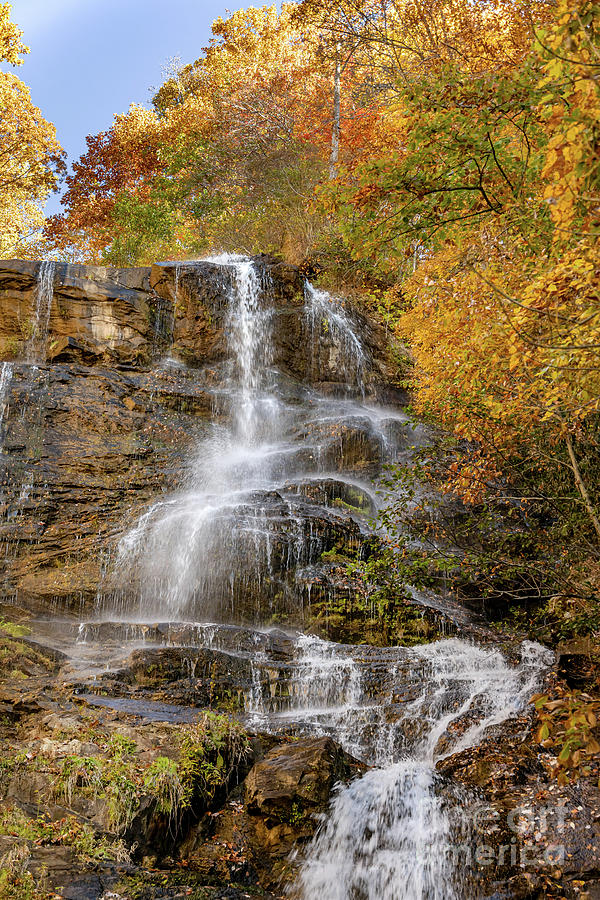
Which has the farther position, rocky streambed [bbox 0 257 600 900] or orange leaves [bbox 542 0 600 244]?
rocky streambed [bbox 0 257 600 900]

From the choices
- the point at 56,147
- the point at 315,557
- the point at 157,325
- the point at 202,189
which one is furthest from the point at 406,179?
the point at 56,147

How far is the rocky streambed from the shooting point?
191 inches

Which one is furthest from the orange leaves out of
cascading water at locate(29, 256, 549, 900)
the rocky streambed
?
cascading water at locate(29, 256, 549, 900)

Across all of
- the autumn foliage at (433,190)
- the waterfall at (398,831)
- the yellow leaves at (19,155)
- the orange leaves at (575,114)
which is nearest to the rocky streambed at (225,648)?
the waterfall at (398,831)

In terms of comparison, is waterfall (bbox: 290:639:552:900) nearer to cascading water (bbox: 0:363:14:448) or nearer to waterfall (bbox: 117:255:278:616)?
waterfall (bbox: 117:255:278:616)

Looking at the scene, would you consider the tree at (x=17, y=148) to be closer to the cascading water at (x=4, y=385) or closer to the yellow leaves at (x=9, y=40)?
the yellow leaves at (x=9, y=40)

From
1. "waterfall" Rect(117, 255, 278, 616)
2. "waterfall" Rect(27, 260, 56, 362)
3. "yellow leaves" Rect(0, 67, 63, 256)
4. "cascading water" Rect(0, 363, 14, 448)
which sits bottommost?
"waterfall" Rect(117, 255, 278, 616)

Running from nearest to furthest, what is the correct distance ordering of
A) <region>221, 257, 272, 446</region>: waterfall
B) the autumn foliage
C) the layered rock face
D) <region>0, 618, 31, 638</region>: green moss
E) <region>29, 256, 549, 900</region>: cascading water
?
the autumn foliage
<region>29, 256, 549, 900</region>: cascading water
<region>0, 618, 31, 638</region>: green moss
the layered rock face
<region>221, 257, 272, 446</region>: waterfall

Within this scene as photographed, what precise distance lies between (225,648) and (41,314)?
1113 cm

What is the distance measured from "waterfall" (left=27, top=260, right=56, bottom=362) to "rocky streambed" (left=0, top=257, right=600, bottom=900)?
56 mm

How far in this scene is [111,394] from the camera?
47.9 feet

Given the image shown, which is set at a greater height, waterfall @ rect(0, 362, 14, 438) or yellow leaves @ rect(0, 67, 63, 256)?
yellow leaves @ rect(0, 67, 63, 256)

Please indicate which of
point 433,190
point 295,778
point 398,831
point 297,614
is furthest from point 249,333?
point 398,831

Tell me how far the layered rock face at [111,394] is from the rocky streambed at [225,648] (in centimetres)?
6
